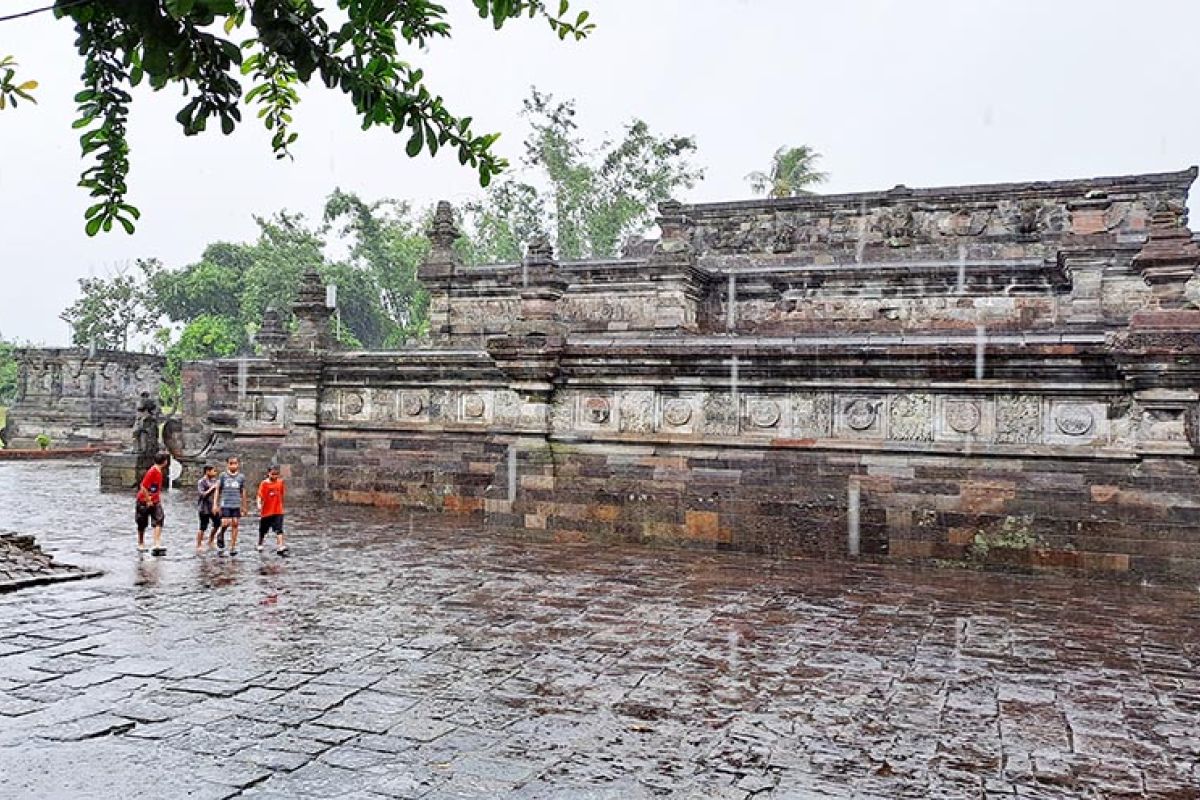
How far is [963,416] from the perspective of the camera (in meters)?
10.2

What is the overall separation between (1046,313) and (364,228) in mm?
35058

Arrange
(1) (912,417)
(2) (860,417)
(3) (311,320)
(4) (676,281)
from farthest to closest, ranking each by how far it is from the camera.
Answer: (4) (676,281), (3) (311,320), (2) (860,417), (1) (912,417)

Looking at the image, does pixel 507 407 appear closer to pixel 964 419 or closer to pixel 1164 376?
pixel 964 419

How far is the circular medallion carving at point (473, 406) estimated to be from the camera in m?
13.7

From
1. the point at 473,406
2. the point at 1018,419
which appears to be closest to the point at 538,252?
the point at 473,406

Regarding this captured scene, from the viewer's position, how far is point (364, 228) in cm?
4494

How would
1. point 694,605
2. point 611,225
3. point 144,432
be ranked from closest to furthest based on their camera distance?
1. point 694,605
2. point 144,432
3. point 611,225

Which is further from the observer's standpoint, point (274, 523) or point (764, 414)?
point (764, 414)

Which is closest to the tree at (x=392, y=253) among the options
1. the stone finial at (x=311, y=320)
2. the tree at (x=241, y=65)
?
the stone finial at (x=311, y=320)

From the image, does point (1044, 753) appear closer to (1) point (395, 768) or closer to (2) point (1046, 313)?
(1) point (395, 768)

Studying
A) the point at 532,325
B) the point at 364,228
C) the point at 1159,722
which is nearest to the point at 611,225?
the point at 364,228

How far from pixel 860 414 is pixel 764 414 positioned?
1077 mm

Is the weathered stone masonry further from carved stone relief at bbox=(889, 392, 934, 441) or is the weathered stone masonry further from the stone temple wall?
the stone temple wall

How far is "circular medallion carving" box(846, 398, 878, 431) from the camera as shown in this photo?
34.7ft
